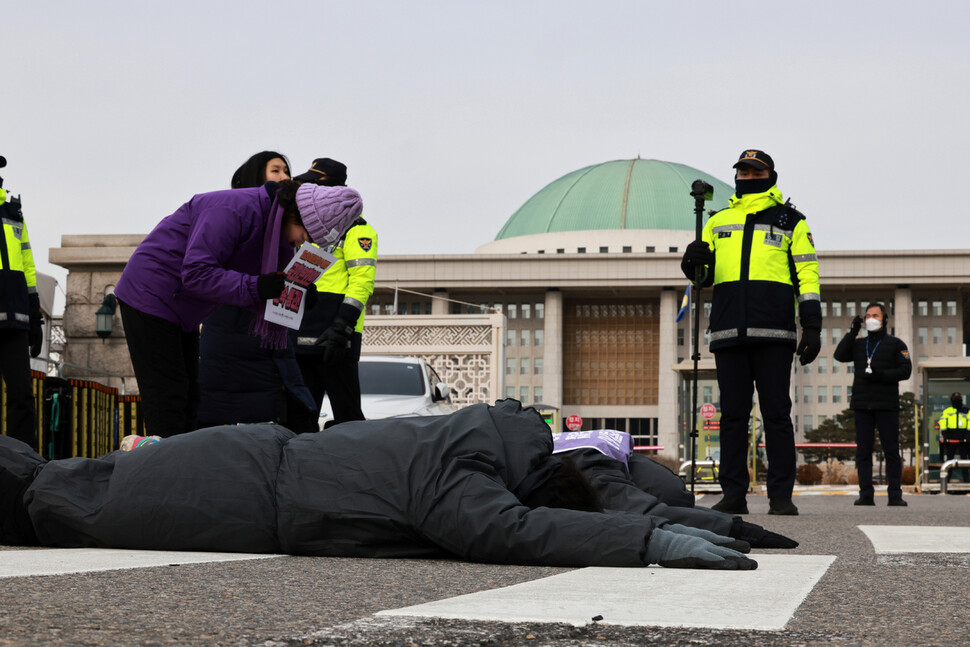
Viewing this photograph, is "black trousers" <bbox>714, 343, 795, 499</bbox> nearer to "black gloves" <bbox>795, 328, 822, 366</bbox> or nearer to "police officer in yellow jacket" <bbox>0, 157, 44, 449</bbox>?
"black gloves" <bbox>795, 328, 822, 366</bbox>

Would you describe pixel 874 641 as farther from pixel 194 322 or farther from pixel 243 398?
pixel 243 398

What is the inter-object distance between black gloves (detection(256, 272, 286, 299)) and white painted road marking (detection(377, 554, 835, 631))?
242 cm

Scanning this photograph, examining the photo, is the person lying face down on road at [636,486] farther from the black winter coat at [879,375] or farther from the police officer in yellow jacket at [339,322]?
the black winter coat at [879,375]

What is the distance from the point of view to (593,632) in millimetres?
2045

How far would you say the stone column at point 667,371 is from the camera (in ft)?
306

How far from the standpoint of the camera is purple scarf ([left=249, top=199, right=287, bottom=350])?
17.4ft

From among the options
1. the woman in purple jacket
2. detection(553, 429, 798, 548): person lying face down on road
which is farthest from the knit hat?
detection(553, 429, 798, 548): person lying face down on road

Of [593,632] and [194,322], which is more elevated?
[194,322]

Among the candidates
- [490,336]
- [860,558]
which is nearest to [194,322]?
[860,558]

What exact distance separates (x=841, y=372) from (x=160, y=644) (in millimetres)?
104281

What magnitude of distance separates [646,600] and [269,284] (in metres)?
3.05

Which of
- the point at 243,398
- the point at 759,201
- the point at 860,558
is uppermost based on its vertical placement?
the point at 759,201

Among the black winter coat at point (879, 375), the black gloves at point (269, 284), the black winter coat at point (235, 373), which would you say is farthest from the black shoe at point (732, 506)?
the black winter coat at point (879, 375)

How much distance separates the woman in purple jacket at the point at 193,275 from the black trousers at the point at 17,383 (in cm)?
179
